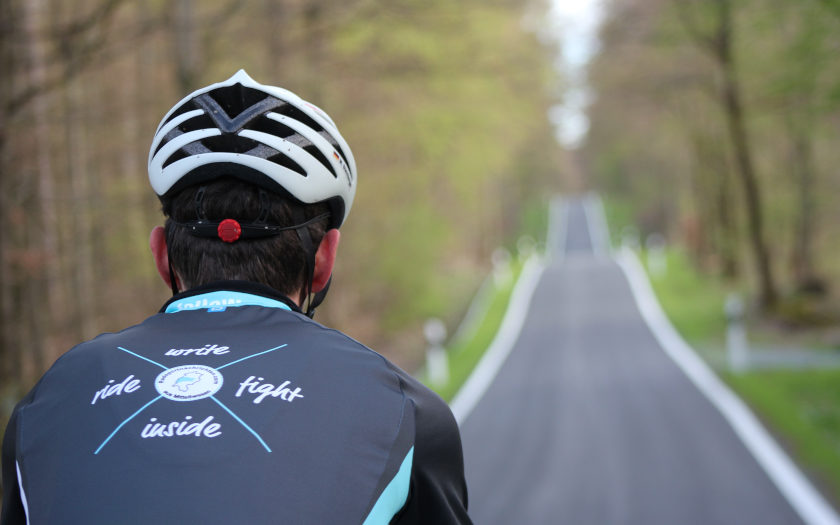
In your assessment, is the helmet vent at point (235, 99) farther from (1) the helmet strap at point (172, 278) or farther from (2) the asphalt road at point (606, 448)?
(2) the asphalt road at point (606, 448)

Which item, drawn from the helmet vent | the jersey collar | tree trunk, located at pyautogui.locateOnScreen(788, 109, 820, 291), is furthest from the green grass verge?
the jersey collar

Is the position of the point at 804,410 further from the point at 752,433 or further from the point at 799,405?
the point at 752,433

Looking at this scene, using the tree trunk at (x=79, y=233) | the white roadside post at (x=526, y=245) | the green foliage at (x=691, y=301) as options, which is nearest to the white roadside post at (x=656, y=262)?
the green foliage at (x=691, y=301)

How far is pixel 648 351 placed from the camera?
17.1 m

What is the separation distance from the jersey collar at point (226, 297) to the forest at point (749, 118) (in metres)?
9.21

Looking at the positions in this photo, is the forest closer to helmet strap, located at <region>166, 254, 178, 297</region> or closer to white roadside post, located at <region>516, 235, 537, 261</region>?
helmet strap, located at <region>166, 254, 178, 297</region>

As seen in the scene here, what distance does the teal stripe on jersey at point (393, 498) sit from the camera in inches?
57.1

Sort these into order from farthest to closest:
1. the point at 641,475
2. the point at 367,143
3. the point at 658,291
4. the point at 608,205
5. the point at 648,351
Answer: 1. the point at 608,205
2. the point at 658,291
3. the point at 367,143
4. the point at 648,351
5. the point at 641,475

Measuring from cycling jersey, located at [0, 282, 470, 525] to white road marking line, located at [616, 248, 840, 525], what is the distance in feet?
21.1

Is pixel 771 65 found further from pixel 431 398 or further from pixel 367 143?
pixel 431 398

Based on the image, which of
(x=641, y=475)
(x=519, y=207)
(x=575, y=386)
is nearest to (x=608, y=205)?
(x=519, y=207)

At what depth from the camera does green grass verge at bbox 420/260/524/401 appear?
1455 cm

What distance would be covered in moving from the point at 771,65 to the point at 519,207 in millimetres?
61515

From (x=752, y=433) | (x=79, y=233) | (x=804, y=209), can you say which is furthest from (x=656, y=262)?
(x=79, y=233)
